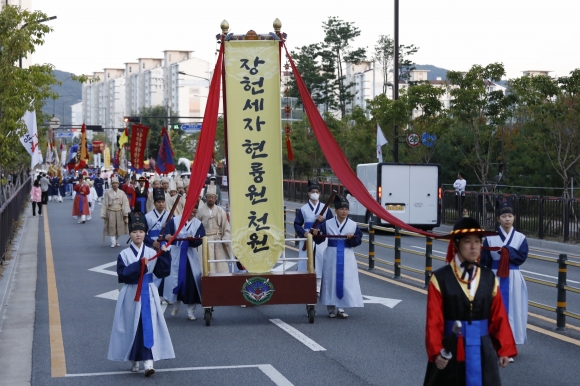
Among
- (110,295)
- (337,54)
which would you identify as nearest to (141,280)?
(110,295)

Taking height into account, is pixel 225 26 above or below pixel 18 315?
above

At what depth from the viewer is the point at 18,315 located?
39.1 ft

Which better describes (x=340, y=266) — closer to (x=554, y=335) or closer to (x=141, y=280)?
(x=554, y=335)

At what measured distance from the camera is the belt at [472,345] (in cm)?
516

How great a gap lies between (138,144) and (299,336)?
24.4 metres

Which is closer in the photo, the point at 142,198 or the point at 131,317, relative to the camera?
the point at 131,317

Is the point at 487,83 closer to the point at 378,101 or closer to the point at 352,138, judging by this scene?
the point at 378,101

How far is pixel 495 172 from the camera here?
40219 mm

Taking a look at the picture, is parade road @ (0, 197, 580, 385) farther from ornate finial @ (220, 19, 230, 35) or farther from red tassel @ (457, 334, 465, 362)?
ornate finial @ (220, 19, 230, 35)

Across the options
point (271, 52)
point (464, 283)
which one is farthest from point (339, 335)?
point (464, 283)

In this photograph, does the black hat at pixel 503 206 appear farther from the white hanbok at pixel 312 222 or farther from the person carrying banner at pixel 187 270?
the person carrying banner at pixel 187 270

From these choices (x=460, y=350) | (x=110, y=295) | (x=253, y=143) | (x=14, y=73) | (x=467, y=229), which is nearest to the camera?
(x=460, y=350)

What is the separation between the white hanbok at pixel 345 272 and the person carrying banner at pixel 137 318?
351cm

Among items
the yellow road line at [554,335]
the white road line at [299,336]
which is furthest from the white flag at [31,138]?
the yellow road line at [554,335]
